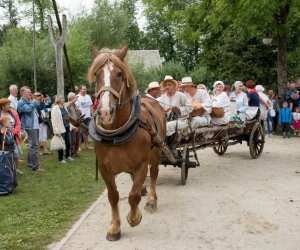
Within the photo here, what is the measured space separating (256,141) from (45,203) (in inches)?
233

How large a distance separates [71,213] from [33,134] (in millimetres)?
3513

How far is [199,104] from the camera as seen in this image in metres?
8.33

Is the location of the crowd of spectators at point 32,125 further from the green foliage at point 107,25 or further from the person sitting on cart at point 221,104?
the green foliage at point 107,25

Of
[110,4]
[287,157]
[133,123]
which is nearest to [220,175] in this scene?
[287,157]

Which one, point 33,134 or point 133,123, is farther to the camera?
point 33,134

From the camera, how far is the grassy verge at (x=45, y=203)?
4.96 m

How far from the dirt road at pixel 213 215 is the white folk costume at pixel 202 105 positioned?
109cm

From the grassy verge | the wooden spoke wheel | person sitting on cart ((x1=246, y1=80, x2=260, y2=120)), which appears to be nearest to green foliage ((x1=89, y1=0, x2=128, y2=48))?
person sitting on cart ((x1=246, y1=80, x2=260, y2=120))

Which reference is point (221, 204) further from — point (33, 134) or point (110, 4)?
point (110, 4)

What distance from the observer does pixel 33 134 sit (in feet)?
29.4

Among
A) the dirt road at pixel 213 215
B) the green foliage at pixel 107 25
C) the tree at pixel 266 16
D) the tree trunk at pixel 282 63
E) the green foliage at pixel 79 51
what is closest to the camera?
the dirt road at pixel 213 215

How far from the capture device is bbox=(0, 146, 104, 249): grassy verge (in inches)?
195

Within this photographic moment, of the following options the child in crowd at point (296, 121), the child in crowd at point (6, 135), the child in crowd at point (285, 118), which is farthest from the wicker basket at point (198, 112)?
the child in crowd at point (296, 121)

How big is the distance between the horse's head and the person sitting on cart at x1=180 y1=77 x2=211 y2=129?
12.4 ft
